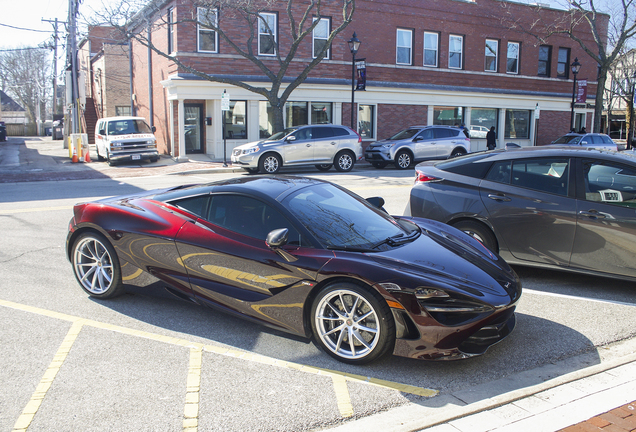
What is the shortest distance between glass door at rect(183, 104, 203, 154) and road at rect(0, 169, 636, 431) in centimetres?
1894

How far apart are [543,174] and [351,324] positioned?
3.31 metres

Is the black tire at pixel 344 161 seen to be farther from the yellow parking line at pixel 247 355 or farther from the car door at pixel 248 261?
the yellow parking line at pixel 247 355

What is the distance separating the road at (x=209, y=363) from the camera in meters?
3.39

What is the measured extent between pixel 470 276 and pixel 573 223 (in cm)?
221

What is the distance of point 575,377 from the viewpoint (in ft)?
12.9

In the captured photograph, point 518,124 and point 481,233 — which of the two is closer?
point 481,233

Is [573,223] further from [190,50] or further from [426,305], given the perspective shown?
[190,50]

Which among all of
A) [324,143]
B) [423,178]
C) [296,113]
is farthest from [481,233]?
[296,113]

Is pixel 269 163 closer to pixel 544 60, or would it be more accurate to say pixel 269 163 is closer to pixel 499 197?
pixel 499 197

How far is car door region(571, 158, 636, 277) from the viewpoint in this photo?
18.0ft

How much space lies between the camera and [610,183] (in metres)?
5.72

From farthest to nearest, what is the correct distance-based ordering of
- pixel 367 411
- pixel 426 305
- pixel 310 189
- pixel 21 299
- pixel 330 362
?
pixel 21 299 → pixel 310 189 → pixel 330 362 → pixel 426 305 → pixel 367 411

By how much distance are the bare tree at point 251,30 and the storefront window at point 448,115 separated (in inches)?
304

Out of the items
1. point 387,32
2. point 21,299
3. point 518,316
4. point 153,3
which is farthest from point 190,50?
point 518,316
